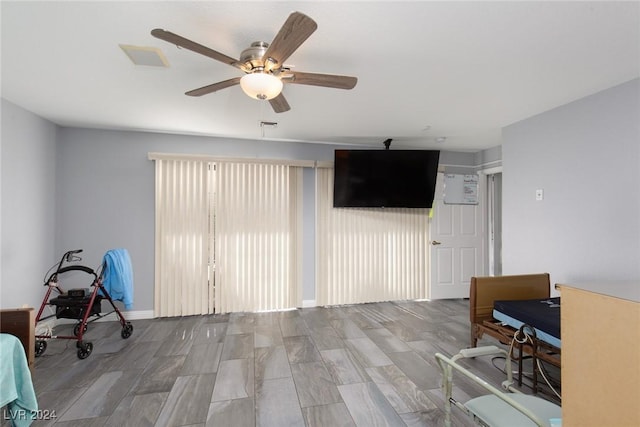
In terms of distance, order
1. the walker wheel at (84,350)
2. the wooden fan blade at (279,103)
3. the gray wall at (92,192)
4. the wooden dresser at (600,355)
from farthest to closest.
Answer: the gray wall at (92,192)
the walker wheel at (84,350)
the wooden fan blade at (279,103)
the wooden dresser at (600,355)

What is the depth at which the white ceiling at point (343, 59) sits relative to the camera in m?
1.46

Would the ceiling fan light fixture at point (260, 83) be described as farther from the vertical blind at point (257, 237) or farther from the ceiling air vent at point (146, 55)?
the vertical blind at point (257, 237)

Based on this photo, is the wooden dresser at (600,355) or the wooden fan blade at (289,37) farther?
the wooden fan blade at (289,37)

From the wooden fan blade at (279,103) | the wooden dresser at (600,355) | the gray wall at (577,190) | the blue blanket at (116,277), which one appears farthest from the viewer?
the blue blanket at (116,277)

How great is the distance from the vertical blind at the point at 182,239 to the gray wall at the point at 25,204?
110 cm

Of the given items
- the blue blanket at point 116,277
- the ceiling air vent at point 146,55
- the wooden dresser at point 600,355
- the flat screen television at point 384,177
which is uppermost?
the ceiling air vent at point 146,55

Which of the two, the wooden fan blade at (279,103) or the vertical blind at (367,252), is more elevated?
the wooden fan blade at (279,103)

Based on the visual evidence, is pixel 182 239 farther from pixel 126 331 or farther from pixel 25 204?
pixel 25 204

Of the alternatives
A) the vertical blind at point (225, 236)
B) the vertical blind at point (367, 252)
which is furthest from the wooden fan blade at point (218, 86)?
the vertical blind at point (367, 252)

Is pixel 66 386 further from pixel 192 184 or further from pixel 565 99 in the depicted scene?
pixel 565 99

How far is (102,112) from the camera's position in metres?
2.87

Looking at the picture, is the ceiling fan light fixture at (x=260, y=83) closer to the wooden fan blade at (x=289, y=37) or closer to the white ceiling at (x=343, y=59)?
the wooden fan blade at (x=289, y=37)

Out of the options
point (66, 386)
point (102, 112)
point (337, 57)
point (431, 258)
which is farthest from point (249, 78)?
point (431, 258)

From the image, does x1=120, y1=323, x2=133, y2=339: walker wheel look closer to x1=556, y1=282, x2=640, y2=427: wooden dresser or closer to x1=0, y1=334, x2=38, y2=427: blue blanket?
x1=0, y1=334, x2=38, y2=427: blue blanket
